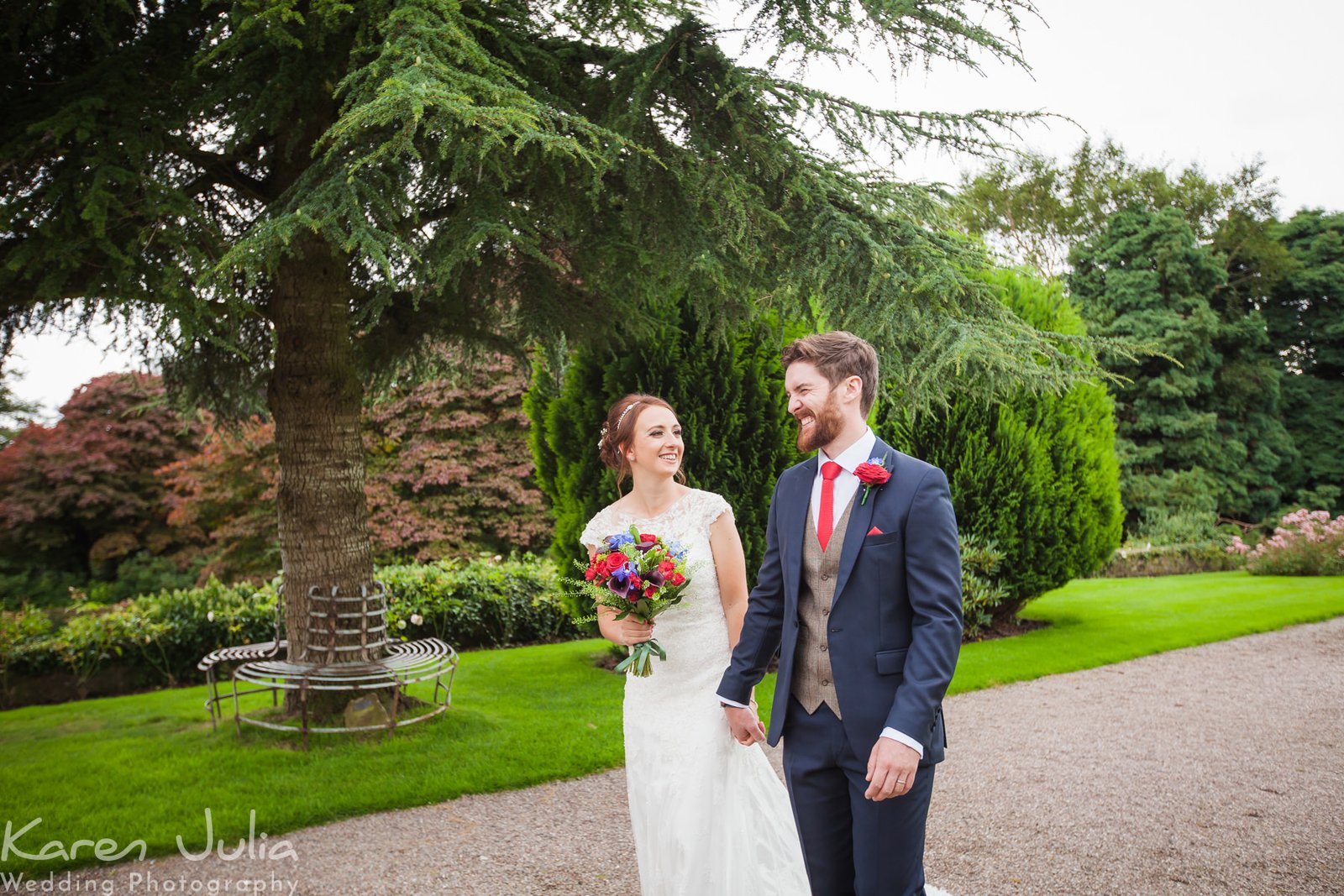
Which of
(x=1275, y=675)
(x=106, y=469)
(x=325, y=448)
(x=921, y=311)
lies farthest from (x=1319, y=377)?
(x=106, y=469)

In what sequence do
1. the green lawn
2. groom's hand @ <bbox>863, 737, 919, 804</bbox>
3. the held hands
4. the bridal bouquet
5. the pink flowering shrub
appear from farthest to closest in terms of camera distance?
1. the pink flowering shrub
2. the green lawn
3. the held hands
4. the bridal bouquet
5. groom's hand @ <bbox>863, 737, 919, 804</bbox>

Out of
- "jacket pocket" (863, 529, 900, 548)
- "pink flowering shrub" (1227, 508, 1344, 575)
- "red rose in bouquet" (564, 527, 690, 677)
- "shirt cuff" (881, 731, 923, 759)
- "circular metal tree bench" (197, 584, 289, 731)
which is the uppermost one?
"jacket pocket" (863, 529, 900, 548)

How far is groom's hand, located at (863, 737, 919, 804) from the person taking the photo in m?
2.06

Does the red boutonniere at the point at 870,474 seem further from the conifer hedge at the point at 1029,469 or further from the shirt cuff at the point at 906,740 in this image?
the conifer hedge at the point at 1029,469

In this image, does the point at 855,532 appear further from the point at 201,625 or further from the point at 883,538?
the point at 201,625

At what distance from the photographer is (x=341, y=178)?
4.09 meters

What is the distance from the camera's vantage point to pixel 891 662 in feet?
7.28

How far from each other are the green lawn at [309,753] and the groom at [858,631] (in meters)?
3.24

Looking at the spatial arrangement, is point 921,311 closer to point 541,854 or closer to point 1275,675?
point 541,854

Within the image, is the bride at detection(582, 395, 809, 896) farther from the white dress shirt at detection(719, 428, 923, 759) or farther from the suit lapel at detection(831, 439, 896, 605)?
the suit lapel at detection(831, 439, 896, 605)

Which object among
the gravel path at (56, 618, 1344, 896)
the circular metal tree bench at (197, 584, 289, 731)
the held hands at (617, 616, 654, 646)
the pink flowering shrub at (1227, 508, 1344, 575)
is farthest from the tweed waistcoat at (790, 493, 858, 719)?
the pink flowering shrub at (1227, 508, 1344, 575)

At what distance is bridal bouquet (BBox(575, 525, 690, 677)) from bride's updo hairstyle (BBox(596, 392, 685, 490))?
436 mm

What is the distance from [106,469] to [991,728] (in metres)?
15.5

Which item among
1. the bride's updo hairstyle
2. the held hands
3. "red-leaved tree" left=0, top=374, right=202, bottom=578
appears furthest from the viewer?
"red-leaved tree" left=0, top=374, right=202, bottom=578
